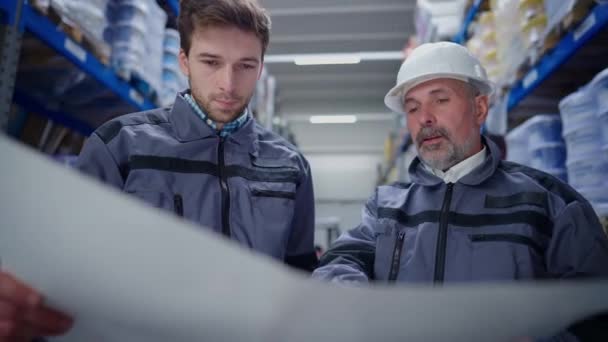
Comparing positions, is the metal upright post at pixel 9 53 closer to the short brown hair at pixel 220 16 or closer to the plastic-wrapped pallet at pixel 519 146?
the short brown hair at pixel 220 16

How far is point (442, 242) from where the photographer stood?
1.35 m

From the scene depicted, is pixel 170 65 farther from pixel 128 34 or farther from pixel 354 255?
pixel 354 255

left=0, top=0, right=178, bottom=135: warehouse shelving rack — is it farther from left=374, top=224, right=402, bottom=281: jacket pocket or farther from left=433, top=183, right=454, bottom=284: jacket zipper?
left=433, top=183, right=454, bottom=284: jacket zipper

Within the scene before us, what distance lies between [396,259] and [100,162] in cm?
88

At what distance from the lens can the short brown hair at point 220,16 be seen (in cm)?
140

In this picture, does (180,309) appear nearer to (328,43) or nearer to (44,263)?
(44,263)

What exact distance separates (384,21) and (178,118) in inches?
237

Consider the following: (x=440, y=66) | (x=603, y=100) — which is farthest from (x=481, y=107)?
(x=603, y=100)

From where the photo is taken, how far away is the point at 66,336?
615 mm

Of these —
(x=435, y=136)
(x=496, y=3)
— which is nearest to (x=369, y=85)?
(x=496, y=3)

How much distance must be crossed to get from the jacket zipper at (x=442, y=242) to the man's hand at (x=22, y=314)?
1.00 metres

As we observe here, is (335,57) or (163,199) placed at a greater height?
(335,57)

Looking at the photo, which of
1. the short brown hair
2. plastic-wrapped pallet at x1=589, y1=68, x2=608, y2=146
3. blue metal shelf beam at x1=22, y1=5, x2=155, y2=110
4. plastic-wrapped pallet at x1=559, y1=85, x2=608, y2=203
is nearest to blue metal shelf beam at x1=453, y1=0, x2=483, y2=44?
plastic-wrapped pallet at x1=559, y1=85, x2=608, y2=203

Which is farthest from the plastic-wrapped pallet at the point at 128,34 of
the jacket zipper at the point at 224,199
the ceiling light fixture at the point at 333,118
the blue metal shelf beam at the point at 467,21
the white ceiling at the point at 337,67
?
the ceiling light fixture at the point at 333,118
